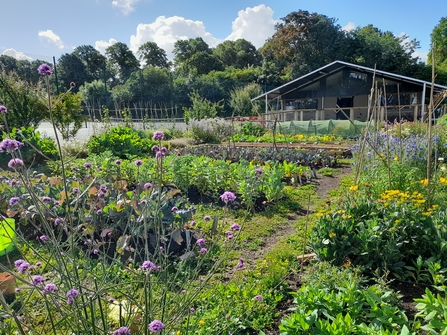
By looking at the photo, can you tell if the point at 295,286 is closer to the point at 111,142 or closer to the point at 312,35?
the point at 111,142

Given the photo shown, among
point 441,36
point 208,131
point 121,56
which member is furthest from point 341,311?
point 121,56

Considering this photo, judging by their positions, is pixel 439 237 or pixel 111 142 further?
pixel 111 142

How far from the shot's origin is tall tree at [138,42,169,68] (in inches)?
2221

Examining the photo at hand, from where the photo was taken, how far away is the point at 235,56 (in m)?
51.6

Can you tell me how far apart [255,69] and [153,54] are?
2808 cm

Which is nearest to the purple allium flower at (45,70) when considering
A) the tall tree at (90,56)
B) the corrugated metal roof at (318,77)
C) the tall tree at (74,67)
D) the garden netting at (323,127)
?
the garden netting at (323,127)

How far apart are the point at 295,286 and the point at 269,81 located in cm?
3313

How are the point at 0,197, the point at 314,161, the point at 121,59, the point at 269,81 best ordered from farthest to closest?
the point at 121,59 → the point at 269,81 → the point at 314,161 → the point at 0,197

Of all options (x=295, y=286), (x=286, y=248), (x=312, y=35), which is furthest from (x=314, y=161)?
(x=312, y=35)

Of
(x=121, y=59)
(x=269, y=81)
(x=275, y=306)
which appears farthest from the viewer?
(x=121, y=59)

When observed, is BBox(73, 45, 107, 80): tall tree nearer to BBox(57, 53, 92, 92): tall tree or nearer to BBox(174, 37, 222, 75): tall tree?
BBox(57, 53, 92, 92): tall tree

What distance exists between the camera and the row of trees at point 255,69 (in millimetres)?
24359

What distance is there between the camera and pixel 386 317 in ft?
5.68

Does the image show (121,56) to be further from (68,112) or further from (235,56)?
(68,112)
